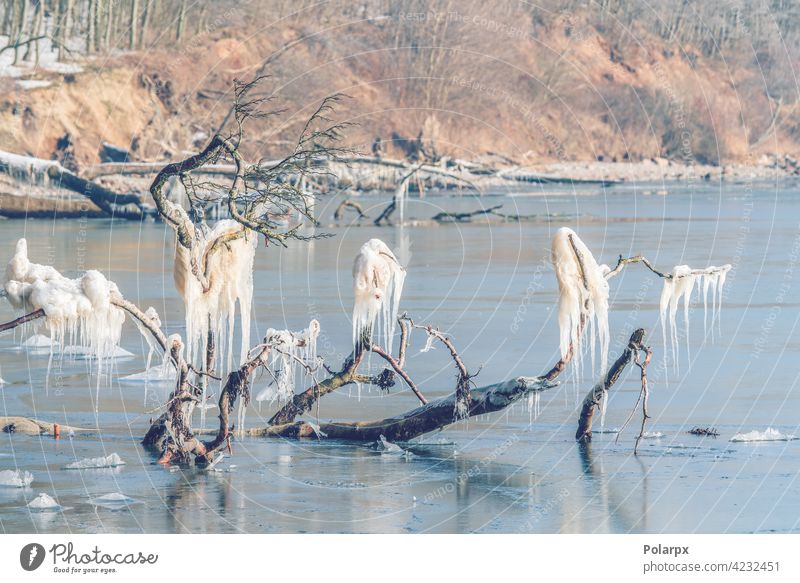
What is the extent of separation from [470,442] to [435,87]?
7217 cm

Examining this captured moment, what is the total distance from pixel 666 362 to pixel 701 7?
99282 millimetres

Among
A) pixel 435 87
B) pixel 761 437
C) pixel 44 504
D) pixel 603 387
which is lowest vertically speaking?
pixel 44 504

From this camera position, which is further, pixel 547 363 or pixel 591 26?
pixel 591 26

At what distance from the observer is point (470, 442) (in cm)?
1945

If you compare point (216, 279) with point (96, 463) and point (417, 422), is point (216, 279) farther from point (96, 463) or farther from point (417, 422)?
point (417, 422)

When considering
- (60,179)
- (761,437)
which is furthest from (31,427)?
(60,179)

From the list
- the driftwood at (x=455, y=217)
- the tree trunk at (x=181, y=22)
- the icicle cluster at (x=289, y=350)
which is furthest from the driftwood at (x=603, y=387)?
the tree trunk at (x=181, y=22)

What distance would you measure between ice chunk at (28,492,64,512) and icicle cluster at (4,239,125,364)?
2105 millimetres
